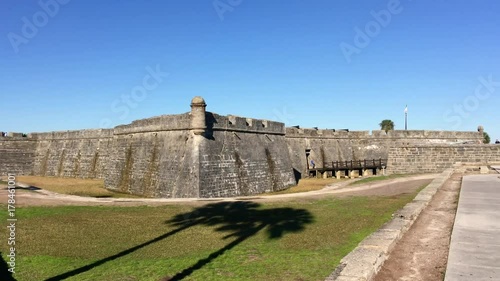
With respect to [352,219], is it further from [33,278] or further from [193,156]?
[193,156]

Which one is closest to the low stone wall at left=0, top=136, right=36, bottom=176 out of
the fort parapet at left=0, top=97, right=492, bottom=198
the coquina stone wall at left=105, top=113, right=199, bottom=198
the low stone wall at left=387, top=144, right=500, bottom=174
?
→ the fort parapet at left=0, top=97, right=492, bottom=198

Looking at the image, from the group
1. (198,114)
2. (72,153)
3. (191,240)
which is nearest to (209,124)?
(198,114)

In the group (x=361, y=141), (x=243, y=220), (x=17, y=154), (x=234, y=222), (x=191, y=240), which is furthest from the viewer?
(x=361, y=141)

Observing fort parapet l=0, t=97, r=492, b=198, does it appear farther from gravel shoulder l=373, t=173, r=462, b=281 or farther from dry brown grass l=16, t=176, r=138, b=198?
gravel shoulder l=373, t=173, r=462, b=281

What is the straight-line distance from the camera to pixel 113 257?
777 centimetres

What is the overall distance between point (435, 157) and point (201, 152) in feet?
61.6

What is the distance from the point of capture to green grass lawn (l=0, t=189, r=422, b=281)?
21.8 feet

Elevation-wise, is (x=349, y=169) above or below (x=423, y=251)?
above

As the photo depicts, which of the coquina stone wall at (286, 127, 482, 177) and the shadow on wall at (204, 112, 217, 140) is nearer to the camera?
the shadow on wall at (204, 112, 217, 140)

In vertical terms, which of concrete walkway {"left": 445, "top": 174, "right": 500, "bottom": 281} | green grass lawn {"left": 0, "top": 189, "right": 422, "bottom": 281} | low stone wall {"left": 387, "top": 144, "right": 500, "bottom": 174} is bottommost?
green grass lawn {"left": 0, "top": 189, "right": 422, "bottom": 281}

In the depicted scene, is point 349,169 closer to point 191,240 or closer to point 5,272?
point 191,240

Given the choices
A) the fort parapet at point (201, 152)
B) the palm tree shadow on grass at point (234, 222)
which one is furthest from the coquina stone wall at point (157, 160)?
the palm tree shadow on grass at point (234, 222)

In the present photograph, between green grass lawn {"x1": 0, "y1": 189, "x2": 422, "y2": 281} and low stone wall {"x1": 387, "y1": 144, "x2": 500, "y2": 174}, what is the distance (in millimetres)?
14863

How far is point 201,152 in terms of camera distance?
1883cm
